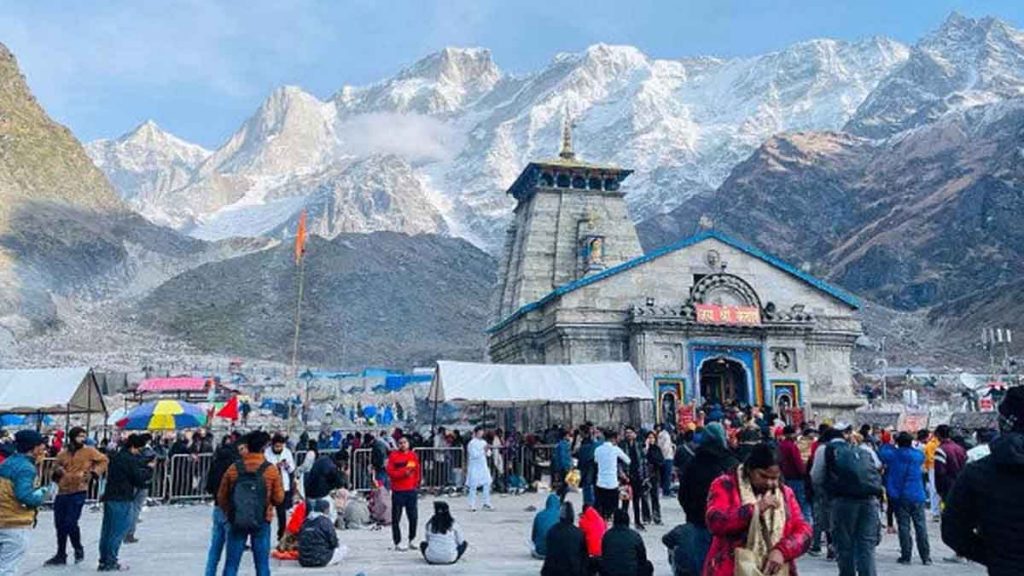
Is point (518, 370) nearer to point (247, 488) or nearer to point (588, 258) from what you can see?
point (247, 488)

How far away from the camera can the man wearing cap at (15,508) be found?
726 cm

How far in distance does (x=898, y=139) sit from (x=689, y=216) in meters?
39.3

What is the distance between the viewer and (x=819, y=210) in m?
141

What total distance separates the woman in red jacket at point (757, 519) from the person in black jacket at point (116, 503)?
25.9 ft

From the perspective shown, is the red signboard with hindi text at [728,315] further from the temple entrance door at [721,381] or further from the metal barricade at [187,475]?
the metal barricade at [187,475]

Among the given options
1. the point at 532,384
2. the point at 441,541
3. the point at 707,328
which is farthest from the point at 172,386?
the point at 441,541

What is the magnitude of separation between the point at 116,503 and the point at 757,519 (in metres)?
8.36

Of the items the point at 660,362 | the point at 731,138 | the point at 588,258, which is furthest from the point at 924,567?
the point at 731,138

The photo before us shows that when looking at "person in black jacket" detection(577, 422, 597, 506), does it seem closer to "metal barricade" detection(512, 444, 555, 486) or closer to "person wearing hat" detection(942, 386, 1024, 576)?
"metal barricade" detection(512, 444, 555, 486)

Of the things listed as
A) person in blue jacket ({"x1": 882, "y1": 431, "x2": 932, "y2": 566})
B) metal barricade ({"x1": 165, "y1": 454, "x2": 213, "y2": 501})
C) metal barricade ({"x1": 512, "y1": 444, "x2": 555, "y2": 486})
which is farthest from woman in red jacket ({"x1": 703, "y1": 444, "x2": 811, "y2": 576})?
metal barricade ({"x1": 165, "y1": 454, "x2": 213, "y2": 501})

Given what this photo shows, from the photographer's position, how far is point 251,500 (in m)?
8.01

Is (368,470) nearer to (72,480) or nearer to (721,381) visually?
(72,480)

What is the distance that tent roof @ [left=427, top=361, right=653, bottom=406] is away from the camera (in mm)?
19933

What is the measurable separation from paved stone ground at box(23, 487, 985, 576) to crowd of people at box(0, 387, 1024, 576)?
11.0 inches
